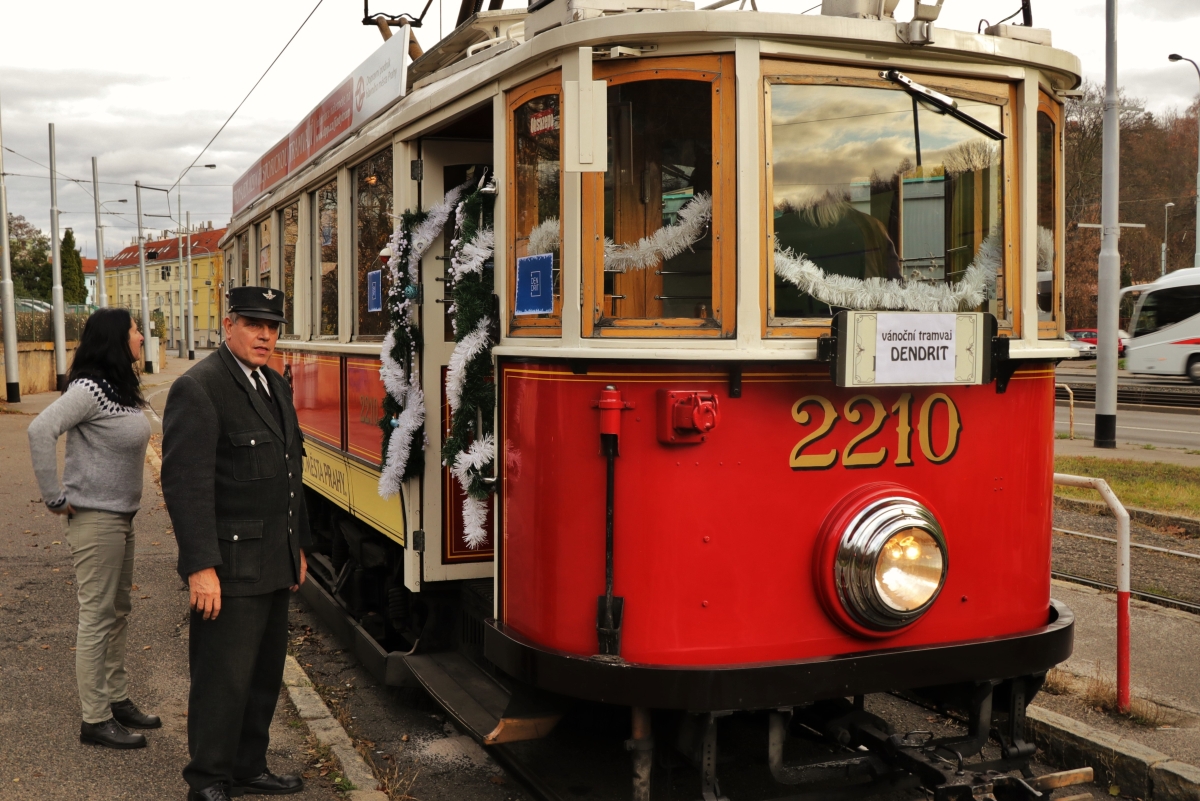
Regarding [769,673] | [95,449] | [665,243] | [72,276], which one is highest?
[72,276]

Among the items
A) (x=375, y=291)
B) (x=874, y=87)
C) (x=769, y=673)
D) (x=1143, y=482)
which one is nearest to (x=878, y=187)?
(x=874, y=87)

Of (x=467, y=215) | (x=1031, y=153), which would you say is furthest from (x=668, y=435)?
(x=1031, y=153)

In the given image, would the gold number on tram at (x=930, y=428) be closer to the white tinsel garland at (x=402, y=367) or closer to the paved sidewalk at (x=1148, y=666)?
the paved sidewalk at (x=1148, y=666)

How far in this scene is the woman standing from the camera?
452 cm

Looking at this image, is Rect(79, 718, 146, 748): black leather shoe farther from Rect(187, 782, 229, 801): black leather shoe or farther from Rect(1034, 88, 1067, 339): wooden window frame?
Rect(1034, 88, 1067, 339): wooden window frame

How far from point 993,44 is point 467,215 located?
1.97 metres

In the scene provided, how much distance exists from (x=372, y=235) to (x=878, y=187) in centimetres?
290

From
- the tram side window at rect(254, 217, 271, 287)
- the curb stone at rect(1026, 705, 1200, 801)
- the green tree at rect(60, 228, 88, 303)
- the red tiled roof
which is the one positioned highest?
the red tiled roof

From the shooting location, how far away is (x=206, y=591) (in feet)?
12.1

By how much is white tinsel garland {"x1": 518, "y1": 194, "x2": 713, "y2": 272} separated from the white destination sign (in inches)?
25.3

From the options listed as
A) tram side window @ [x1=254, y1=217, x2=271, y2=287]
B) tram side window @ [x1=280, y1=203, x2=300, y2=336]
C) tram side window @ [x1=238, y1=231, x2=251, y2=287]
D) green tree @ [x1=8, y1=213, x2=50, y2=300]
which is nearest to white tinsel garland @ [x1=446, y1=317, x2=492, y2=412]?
tram side window @ [x1=280, y1=203, x2=300, y2=336]

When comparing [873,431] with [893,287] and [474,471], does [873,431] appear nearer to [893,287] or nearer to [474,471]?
[893,287]

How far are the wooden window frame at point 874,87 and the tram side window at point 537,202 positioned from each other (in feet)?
2.26

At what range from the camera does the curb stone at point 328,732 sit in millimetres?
4277
